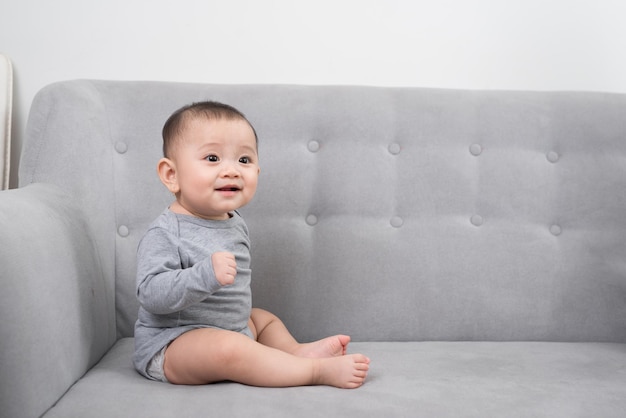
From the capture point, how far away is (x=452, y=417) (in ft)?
3.49

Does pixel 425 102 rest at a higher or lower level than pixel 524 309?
higher

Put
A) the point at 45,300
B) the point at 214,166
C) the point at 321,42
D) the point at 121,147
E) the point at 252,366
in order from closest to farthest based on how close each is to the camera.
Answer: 1. the point at 45,300
2. the point at 252,366
3. the point at 214,166
4. the point at 121,147
5. the point at 321,42

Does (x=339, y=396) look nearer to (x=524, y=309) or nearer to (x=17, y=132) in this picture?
(x=524, y=309)

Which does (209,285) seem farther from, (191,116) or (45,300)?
(191,116)

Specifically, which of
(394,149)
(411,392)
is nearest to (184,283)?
(411,392)

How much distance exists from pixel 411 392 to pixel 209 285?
39cm

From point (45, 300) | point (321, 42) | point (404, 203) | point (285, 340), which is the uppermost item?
point (321, 42)

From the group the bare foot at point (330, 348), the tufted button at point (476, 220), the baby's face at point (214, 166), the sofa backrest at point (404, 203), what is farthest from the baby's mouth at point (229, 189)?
the tufted button at point (476, 220)

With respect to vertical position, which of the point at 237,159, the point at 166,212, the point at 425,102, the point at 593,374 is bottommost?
the point at 593,374

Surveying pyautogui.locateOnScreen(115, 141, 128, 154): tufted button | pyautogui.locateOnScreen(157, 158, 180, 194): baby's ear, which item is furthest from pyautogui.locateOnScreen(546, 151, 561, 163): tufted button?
pyautogui.locateOnScreen(115, 141, 128, 154): tufted button

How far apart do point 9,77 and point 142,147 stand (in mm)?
507

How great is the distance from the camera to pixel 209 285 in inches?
44.8

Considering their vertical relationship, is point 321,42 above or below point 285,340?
above

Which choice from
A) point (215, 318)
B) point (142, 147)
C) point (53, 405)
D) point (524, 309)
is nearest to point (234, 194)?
point (215, 318)
